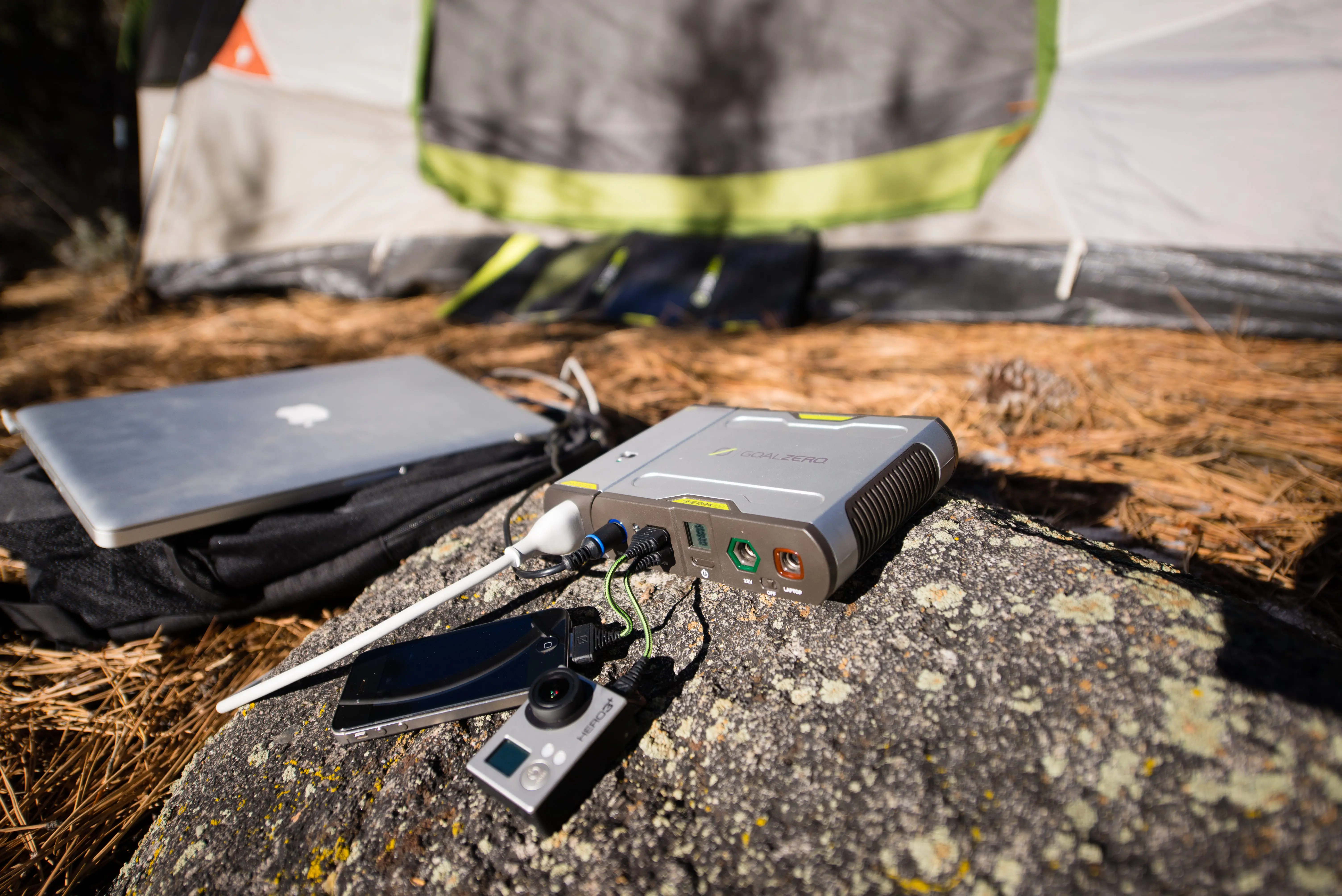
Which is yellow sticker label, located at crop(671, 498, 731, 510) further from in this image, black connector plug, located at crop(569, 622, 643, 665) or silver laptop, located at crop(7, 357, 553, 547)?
silver laptop, located at crop(7, 357, 553, 547)

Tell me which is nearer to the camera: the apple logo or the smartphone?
the smartphone

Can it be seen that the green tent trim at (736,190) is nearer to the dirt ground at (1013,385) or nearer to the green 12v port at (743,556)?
the dirt ground at (1013,385)

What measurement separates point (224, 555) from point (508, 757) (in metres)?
0.64

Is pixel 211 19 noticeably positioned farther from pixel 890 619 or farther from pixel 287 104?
pixel 890 619

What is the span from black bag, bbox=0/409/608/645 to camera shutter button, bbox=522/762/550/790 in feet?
1.88

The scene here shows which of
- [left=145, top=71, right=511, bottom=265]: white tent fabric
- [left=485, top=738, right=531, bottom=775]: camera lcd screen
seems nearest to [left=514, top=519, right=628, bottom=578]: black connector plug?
[left=485, top=738, right=531, bottom=775]: camera lcd screen

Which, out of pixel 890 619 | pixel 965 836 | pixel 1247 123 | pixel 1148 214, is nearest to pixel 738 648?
pixel 890 619

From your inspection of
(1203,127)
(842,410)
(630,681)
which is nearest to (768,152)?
(1203,127)

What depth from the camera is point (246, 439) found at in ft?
3.92

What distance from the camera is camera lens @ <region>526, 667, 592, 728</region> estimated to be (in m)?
0.69

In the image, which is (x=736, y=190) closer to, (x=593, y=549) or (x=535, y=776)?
(x=593, y=549)

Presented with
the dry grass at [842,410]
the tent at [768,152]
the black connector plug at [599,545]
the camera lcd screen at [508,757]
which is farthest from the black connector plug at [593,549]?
the tent at [768,152]

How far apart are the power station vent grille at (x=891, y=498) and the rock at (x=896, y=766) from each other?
0.06 m

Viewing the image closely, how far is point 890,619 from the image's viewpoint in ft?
2.66
